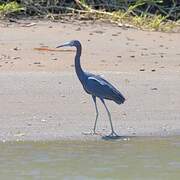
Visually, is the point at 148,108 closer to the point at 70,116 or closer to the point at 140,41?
the point at 70,116

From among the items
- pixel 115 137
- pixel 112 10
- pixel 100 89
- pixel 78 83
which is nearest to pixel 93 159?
pixel 115 137

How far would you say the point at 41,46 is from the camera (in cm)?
1171

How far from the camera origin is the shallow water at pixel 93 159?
24.6 ft

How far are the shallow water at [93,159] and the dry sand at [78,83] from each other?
0.70 feet

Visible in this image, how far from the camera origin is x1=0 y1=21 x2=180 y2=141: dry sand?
29.1 ft

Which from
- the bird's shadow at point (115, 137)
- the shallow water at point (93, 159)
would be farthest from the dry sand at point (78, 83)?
the shallow water at point (93, 159)

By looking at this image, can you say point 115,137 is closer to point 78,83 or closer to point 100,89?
point 100,89

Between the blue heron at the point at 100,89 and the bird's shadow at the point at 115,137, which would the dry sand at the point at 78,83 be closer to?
the bird's shadow at the point at 115,137

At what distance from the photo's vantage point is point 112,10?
13.7 m

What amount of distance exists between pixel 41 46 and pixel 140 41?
141 cm

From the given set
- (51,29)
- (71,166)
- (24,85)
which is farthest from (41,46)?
(71,166)

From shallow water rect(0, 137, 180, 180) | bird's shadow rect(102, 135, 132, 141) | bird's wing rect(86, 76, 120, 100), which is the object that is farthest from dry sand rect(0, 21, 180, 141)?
bird's wing rect(86, 76, 120, 100)

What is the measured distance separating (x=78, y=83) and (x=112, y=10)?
3.73 meters

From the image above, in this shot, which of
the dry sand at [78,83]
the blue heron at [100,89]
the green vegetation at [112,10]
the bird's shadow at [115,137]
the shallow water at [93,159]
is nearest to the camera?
the shallow water at [93,159]
